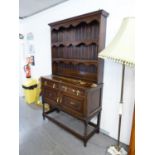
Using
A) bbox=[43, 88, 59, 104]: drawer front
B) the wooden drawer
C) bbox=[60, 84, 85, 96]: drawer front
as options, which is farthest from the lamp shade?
bbox=[43, 88, 59, 104]: drawer front

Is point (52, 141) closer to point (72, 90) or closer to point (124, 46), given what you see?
point (72, 90)

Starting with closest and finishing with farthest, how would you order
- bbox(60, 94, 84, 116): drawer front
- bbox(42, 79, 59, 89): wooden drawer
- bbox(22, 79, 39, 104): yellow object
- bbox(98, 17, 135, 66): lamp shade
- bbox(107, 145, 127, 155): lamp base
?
bbox(98, 17, 135, 66): lamp shade, bbox(107, 145, 127, 155): lamp base, bbox(60, 94, 84, 116): drawer front, bbox(42, 79, 59, 89): wooden drawer, bbox(22, 79, 39, 104): yellow object

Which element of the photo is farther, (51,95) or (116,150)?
(51,95)

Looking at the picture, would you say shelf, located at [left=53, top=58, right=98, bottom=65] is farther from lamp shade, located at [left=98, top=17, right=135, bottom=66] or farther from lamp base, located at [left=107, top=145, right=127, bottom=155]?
lamp base, located at [left=107, top=145, right=127, bottom=155]

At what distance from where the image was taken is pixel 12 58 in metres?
0.50

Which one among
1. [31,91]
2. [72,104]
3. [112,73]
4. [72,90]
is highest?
[112,73]

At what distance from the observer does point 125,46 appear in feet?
4.65

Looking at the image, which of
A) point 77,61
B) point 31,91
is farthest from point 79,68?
point 31,91

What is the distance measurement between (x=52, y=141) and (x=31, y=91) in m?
1.83

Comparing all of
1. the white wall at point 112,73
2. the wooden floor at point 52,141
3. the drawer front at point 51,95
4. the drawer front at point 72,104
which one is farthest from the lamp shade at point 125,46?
the wooden floor at point 52,141

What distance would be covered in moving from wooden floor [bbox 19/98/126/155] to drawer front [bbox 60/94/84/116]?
49cm

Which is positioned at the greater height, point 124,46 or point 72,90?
point 124,46

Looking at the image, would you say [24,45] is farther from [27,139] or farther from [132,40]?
[132,40]

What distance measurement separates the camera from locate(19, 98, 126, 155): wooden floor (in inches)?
74.8
